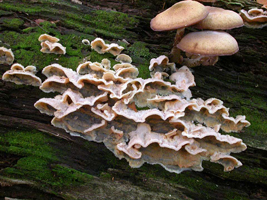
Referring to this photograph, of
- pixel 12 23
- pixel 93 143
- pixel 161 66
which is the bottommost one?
pixel 93 143

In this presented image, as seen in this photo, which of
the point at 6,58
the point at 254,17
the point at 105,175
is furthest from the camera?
the point at 254,17

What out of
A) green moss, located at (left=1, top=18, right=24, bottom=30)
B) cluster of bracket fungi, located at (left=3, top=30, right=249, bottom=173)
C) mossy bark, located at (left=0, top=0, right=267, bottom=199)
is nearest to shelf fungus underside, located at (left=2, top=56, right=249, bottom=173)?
cluster of bracket fungi, located at (left=3, top=30, right=249, bottom=173)

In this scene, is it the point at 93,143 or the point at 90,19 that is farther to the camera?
the point at 90,19

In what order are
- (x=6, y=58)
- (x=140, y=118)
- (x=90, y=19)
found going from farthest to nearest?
(x=90, y=19) < (x=6, y=58) < (x=140, y=118)

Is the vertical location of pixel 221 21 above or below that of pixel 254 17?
below

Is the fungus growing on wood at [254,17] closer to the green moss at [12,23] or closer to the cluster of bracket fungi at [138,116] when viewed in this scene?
the cluster of bracket fungi at [138,116]

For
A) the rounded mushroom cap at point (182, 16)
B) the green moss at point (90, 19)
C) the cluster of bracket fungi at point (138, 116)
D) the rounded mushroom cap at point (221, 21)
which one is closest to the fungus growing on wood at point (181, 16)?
the rounded mushroom cap at point (182, 16)

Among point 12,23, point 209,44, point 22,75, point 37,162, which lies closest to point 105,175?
point 37,162

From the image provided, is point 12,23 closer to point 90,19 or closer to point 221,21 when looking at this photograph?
point 90,19
